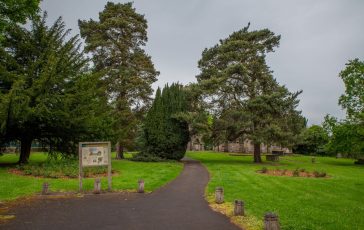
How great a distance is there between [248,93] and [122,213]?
93.4ft

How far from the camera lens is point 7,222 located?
9180 mm

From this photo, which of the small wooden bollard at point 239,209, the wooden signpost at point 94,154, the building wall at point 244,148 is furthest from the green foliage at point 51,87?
the building wall at point 244,148

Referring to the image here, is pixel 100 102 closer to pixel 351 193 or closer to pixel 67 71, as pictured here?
pixel 67 71

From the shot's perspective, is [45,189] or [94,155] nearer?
[45,189]

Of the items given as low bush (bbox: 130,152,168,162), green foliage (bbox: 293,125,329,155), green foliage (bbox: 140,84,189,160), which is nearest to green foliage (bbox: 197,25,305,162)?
green foliage (bbox: 140,84,189,160)

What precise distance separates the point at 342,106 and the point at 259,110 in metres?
7.94

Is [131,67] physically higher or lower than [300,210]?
higher

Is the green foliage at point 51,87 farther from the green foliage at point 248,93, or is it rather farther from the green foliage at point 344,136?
the green foliage at point 344,136

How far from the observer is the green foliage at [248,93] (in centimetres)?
3344

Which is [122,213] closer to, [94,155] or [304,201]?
[94,155]

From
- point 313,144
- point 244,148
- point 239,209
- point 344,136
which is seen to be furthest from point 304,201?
point 244,148

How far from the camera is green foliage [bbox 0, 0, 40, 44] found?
2077 centimetres

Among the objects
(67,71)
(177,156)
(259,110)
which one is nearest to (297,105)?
(259,110)

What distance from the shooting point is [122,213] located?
1058cm
